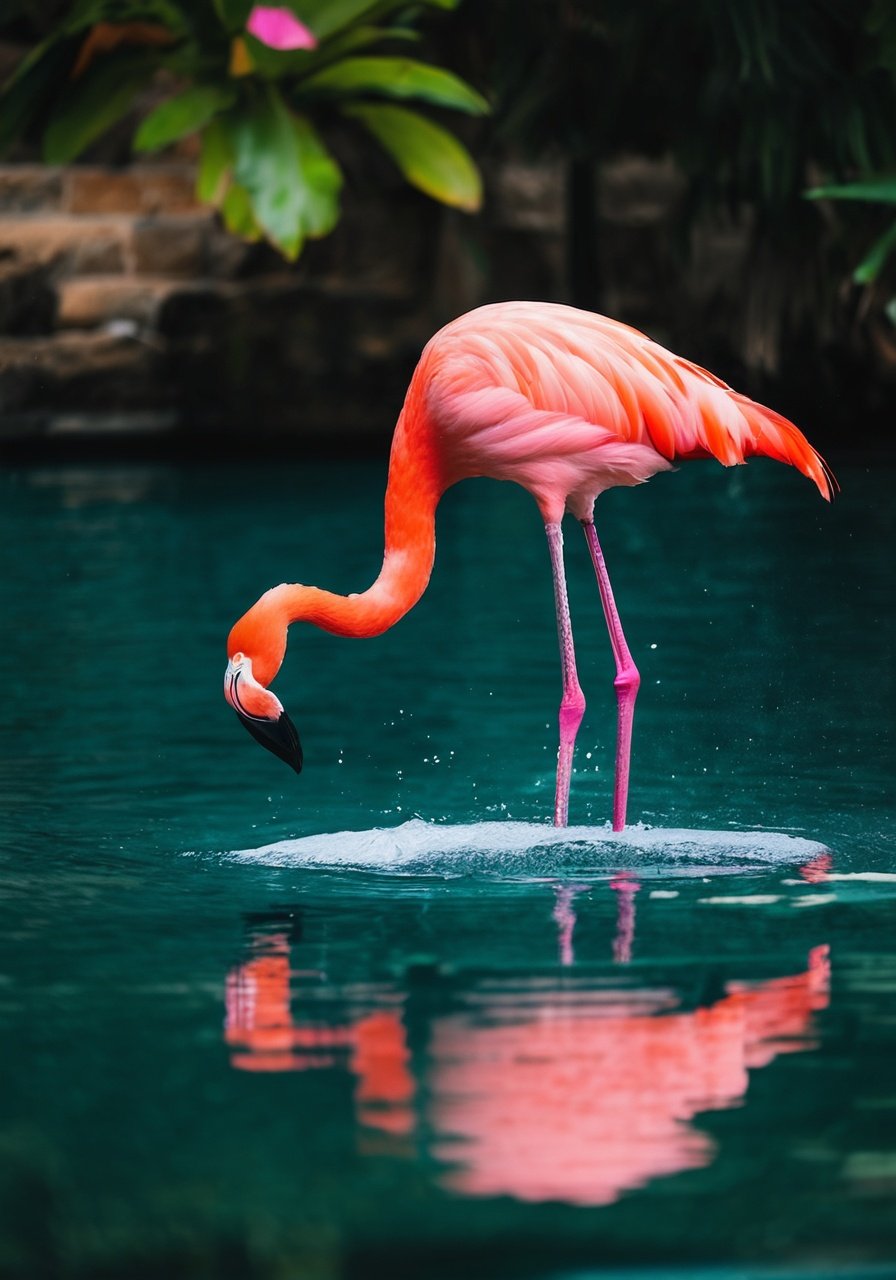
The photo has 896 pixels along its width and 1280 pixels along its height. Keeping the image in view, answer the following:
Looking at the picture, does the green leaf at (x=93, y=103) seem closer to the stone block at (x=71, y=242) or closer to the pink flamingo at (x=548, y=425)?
the stone block at (x=71, y=242)

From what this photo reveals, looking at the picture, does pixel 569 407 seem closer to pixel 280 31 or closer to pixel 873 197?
pixel 280 31

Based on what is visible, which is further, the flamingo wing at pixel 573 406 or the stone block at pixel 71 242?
the stone block at pixel 71 242

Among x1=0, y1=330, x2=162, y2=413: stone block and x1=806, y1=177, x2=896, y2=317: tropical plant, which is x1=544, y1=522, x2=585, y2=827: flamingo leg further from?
x1=0, y1=330, x2=162, y2=413: stone block

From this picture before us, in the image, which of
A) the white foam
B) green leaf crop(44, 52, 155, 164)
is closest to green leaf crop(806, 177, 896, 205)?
green leaf crop(44, 52, 155, 164)

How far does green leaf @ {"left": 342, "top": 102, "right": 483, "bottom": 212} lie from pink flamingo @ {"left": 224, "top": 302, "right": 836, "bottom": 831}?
7.62 meters

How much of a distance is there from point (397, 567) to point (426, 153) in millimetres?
8235

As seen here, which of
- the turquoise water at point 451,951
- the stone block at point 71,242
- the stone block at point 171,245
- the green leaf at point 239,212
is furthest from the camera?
the stone block at point 171,245

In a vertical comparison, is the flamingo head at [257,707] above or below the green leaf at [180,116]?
below

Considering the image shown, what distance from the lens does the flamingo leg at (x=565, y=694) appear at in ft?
15.1

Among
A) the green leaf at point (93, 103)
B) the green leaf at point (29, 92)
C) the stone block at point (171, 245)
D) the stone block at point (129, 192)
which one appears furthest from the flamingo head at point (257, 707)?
the stone block at point (129, 192)

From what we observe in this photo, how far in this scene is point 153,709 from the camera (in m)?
6.11

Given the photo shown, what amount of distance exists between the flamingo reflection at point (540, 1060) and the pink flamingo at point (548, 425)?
1142 mm

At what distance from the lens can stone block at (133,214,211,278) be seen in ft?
46.8

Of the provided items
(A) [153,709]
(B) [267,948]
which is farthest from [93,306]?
(B) [267,948]
